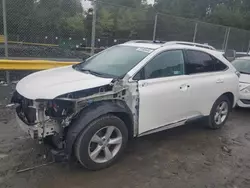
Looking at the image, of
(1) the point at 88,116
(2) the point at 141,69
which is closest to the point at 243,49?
(2) the point at 141,69

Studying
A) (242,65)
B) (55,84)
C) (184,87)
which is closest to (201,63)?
(184,87)

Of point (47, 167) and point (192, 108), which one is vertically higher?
point (192, 108)

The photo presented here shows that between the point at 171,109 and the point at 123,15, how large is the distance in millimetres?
6062

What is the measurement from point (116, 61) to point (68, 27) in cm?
387

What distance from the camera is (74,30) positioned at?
777cm

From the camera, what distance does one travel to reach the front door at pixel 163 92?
152 inches

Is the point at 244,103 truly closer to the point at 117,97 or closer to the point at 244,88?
the point at 244,88

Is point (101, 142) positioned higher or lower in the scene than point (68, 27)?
lower

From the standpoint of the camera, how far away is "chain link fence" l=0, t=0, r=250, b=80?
6.81 metres

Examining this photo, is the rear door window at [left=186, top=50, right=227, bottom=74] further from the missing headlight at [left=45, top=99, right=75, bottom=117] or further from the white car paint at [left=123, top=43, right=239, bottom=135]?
the missing headlight at [left=45, top=99, right=75, bottom=117]

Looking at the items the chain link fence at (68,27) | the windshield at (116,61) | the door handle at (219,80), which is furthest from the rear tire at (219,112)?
the chain link fence at (68,27)

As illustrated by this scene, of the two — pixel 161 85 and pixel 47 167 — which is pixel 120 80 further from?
pixel 47 167

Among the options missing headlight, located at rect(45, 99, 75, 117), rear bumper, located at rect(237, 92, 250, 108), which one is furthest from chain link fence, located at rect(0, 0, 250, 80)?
rear bumper, located at rect(237, 92, 250, 108)

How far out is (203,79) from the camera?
15.6 feet
